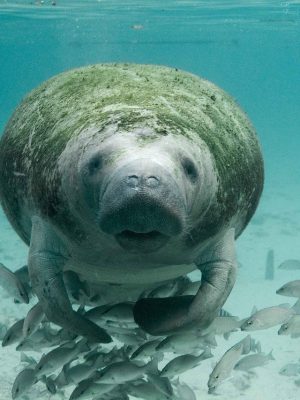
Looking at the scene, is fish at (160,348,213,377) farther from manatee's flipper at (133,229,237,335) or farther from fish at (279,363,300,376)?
fish at (279,363,300,376)

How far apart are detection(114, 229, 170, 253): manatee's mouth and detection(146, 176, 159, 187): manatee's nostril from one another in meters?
0.31

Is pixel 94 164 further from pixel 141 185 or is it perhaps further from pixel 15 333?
pixel 15 333

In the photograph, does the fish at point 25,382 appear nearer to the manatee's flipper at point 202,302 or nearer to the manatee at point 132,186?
the manatee at point 132,186

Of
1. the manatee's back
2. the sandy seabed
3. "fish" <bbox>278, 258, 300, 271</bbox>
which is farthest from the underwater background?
the manatee's back

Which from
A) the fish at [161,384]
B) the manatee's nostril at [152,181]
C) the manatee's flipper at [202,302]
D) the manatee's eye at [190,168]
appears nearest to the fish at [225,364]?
the fish at [161,384]

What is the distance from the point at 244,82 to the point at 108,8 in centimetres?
16478

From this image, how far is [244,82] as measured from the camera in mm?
184625

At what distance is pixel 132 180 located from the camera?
2.80 m

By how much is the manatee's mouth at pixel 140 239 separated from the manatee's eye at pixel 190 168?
40 centimetres

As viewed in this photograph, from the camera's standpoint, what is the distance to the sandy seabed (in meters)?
9.05

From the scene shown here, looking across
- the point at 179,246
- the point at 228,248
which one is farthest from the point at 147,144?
the point at 228,248

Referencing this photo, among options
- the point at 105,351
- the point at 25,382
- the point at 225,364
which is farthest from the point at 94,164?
the point at 225,364

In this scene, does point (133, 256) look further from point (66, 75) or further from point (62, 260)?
point (66, 75)

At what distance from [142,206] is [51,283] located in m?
1.24
